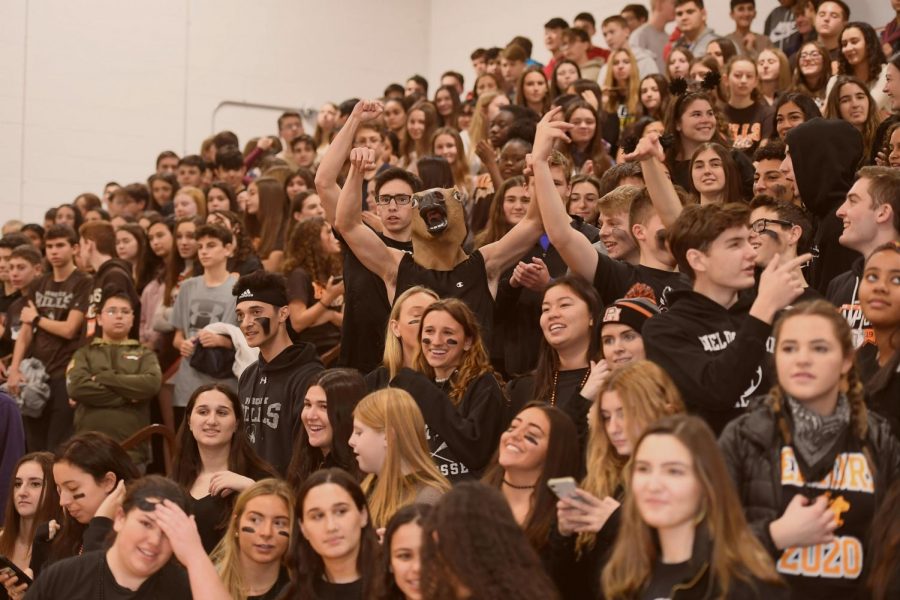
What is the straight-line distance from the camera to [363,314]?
250 inches

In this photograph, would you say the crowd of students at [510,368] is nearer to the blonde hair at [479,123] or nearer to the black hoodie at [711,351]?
the black hoodie at [711,351]

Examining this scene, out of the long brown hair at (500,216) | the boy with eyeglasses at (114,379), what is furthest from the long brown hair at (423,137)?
the long brown hair at (500,216)

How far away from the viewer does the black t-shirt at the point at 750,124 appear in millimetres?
8047

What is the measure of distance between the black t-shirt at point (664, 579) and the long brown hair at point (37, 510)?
A: 316 centimetres

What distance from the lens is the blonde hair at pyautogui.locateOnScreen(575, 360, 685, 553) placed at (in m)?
4.13

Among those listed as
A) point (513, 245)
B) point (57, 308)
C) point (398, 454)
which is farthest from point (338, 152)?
point (57, 308)

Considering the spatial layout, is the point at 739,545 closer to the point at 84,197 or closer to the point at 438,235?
the point at 438,235

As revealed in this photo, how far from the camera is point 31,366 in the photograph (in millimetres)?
8484

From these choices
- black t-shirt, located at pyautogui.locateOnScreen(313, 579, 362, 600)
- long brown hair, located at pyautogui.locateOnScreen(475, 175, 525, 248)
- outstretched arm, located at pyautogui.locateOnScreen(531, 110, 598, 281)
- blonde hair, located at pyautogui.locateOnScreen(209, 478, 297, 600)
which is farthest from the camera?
long brown hair, located at pyautogui.locateOnScreen(475, 175, 525, 248)

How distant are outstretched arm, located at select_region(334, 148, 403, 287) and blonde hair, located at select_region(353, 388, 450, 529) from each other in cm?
125

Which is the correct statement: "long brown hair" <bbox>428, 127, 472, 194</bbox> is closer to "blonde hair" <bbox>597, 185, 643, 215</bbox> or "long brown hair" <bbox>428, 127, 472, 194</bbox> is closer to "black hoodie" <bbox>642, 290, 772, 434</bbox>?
"blonde hair" <bbox>597, 185, 643, 215</bbox>

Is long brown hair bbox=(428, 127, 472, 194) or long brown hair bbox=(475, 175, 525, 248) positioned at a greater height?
long brown hair bbox=(428, 127, 472, 194)

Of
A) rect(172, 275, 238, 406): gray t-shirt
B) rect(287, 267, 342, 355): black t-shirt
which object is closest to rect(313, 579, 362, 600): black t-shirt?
rect(287, 267, 342, 355): black t-shirt

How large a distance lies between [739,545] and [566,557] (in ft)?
2.77
